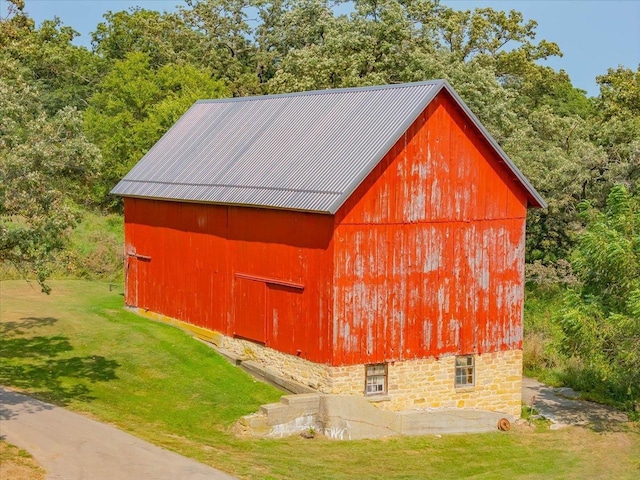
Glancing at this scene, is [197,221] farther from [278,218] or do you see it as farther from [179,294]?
[278,218]

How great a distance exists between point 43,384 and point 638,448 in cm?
1723

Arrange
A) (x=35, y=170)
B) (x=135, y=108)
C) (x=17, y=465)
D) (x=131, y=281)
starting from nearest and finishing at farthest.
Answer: (x=17, y=465)
(x=35, y=170)
(x=131, y=281)
(x=135, y=108)

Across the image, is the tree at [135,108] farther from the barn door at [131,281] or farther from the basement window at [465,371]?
the basement window at [465,371]

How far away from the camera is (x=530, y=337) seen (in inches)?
1522

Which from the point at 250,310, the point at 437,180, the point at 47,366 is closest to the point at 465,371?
the point at 437,180

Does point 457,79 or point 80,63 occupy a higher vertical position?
point 80,63

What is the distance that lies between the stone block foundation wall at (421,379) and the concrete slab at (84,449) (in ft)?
20.2

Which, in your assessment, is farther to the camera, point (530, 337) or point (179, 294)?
point (530, 337)

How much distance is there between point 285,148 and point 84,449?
490 inches

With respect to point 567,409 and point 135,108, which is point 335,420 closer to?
point 567,409

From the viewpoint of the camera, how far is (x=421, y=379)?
27797 millimetres

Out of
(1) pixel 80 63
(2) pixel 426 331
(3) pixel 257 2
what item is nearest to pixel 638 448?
(2) pixel 426 331

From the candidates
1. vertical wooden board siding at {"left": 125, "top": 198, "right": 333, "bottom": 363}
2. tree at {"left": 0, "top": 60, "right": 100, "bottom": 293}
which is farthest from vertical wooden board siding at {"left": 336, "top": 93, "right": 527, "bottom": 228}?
tree at {"left": 0, "top": 60, "right": 100, "bottom": 293}

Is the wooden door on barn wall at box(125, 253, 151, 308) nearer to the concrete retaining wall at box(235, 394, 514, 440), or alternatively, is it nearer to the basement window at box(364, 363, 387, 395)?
the concrete retaining wall at box(235, 394, 514, 440)
